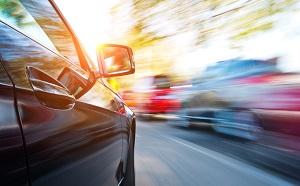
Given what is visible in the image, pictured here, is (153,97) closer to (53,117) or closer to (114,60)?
(114,60)

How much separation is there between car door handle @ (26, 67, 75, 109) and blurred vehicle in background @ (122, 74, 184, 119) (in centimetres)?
790

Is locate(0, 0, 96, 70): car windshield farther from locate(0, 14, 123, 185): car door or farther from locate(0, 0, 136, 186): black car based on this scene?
locate(0, 14, 123, 185): car door

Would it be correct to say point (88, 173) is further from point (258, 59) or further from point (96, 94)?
point (258, 59)

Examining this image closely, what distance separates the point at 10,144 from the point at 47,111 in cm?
27

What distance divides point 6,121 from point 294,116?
3.55 meters

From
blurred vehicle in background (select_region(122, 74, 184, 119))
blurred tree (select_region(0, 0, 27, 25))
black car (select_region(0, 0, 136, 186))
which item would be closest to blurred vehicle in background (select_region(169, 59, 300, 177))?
blurred vehicle in background (select_region(122, 74, 184, 119))

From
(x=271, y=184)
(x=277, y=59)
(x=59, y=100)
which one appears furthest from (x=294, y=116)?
(x=59, y=100)

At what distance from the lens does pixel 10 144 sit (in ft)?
3.10

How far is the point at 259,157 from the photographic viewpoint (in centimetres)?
477

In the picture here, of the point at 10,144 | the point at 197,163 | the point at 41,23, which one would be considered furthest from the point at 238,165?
the point at 10,144

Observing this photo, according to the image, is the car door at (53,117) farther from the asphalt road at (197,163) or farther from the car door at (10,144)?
the asphalt road at (197,163)

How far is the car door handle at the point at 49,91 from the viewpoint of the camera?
1205mm

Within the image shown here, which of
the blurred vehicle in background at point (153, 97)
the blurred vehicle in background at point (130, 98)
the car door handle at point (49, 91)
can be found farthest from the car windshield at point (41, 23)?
the blurred vehicle in background at point (130, 98)

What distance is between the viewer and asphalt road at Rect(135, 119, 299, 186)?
381 cm
